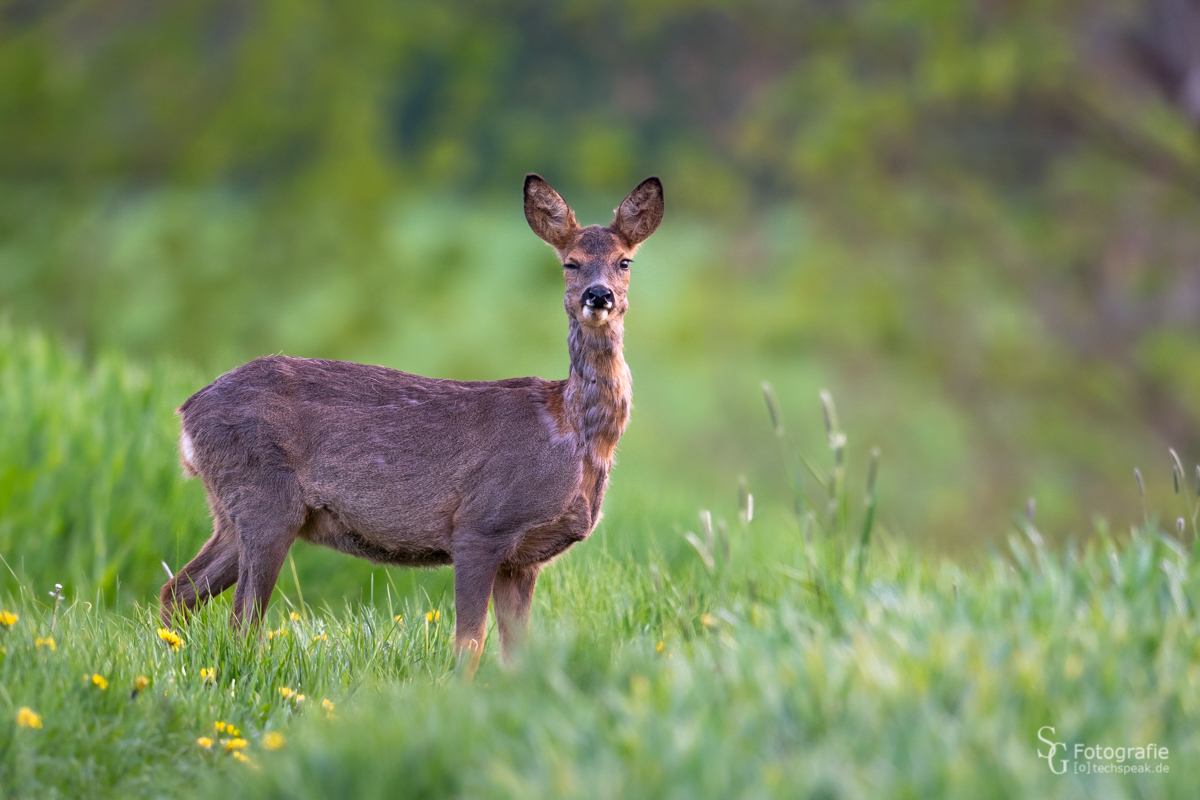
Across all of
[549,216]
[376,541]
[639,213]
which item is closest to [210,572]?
[376,541]

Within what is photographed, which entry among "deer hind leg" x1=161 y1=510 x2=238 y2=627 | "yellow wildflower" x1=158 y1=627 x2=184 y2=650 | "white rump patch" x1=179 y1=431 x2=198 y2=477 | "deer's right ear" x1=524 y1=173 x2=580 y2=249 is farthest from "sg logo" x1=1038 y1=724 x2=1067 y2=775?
"white rump patch" x1=179 y1=431 x2=198 y2=477

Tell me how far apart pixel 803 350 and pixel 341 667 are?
35.5ft

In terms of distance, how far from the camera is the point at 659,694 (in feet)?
10.7

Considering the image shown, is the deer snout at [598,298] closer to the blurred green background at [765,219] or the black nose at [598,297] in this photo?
the black nose at [598,297]

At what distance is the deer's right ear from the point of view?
5.29 meters

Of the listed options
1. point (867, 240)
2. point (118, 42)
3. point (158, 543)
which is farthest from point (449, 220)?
point (158, 543)

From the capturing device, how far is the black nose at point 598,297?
4.83 metres

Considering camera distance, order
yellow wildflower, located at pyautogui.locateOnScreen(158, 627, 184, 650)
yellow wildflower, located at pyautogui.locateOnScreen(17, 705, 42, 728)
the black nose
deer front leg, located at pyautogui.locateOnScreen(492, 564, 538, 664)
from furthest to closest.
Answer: deer front leg, located at pyautogui.locateOnScreen(492, 564, 538, 664) < the black nose < yellow wildflower, located at pyautogui.locateOnScreen(158, 627, 184, 650) < yellow wildflower, located at pyautogui.locateOnScreen(17, 705, 42, 728)

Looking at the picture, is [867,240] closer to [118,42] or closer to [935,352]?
[935,352]

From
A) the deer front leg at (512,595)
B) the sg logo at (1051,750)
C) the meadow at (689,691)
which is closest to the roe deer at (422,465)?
the deer front leg at (512,595)

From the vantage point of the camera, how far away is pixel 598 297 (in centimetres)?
484

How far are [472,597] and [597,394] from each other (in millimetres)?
900

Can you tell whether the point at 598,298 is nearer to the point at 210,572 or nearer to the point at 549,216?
the point at 549,216

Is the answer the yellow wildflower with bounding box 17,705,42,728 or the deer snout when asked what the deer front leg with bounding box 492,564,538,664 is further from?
the yellow wildflower with bounding box 17,705,42,728
